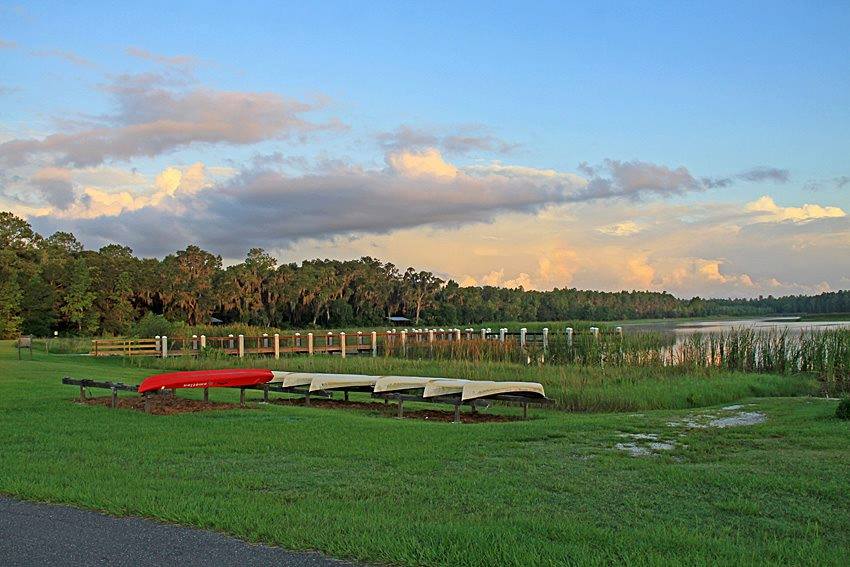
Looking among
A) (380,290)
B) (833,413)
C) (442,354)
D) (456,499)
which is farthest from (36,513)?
(380,290)

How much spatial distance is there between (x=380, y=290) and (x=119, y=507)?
8251 cm

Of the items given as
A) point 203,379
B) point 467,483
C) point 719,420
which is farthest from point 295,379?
point 467,483

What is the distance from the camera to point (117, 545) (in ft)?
18.3

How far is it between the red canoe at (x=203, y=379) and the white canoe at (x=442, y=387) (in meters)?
3.27

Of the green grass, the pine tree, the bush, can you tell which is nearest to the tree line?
the pine tree

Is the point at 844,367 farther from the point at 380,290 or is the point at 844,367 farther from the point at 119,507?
the point at 380,290

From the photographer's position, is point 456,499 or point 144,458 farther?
point 144,458

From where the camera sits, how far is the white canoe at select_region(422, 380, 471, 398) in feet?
46.4

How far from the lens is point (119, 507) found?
21.4ft

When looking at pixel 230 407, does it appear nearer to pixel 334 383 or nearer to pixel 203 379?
pixel 203 379

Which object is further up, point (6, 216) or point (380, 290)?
point (6, 216)

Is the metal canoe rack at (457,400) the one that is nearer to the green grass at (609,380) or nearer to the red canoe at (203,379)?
the green grass at (609,380)

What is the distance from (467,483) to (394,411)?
26.3 feet

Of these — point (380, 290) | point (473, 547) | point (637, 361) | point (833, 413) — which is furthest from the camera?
point (380, 290)
